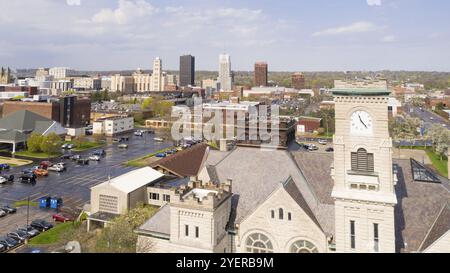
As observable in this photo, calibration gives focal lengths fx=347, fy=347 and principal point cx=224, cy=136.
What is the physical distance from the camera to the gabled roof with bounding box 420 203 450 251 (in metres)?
20.6

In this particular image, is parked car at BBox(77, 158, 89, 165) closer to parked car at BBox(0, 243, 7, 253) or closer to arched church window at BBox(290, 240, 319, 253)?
parked car at BBox(0, 243, 7, 253)

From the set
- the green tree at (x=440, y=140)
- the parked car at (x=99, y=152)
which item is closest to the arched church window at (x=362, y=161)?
the green tree at (x=440, y=140)

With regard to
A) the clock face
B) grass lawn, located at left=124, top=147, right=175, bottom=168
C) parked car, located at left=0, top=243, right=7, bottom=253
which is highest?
the clock face

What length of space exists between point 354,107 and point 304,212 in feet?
24.4

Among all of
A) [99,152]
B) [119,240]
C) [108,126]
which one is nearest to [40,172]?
[99,152]

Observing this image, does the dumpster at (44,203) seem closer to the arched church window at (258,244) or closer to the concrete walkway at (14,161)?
the concrete walkway at (14,161)

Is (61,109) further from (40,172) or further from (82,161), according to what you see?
(40,172)

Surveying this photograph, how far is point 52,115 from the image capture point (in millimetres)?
105938

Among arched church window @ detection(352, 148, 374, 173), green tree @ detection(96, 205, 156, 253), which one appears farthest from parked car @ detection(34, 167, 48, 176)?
arched church window @ detection(352, 148, 374, 173)

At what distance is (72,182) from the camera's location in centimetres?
5603

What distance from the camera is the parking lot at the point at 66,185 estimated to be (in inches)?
1649

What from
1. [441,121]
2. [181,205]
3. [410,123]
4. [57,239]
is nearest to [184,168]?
[57,239]

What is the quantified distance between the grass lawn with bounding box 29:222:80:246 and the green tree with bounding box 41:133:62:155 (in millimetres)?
42693
